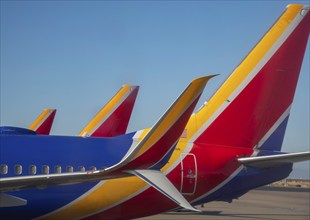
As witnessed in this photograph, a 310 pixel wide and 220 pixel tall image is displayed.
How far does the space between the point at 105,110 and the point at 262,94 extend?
10.9 m

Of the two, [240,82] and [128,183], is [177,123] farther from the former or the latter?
[240,82]

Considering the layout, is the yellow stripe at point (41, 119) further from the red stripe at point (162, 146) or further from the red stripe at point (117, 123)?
the red stripe at point (162, 146)

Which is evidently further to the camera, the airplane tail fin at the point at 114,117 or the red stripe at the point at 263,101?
the airplane tail fin at the point at 114,117

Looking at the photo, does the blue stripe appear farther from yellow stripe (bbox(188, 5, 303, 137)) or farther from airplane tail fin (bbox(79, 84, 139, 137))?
airplane tail fin (bbox(79, 84, 139, 137))

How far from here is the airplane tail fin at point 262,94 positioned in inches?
609

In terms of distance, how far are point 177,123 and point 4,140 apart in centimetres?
477

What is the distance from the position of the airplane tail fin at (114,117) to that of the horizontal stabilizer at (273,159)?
10884 millimetres

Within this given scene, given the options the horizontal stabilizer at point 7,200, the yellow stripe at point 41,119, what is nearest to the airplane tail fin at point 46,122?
the yellow stripe at point 41,119

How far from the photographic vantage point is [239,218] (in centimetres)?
2159

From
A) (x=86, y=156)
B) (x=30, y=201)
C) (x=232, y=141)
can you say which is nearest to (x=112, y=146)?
(x=86, y=156)

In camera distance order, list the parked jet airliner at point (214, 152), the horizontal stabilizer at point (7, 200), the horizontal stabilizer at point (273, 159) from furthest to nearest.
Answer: the horizontal stabilizer at point (273, 159) < the parked jet airliner at point (214, 152) < the horizontal stabilizer at point (7, 200)

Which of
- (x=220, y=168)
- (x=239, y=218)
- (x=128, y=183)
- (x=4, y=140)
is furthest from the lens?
(x=239, y=218)

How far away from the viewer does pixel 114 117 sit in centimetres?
2520

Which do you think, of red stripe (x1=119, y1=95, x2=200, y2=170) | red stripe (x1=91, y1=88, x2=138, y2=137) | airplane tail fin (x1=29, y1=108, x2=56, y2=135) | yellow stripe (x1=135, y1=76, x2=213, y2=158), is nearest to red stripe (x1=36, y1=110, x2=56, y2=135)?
airplane tail fin (x1=29, y1=108, x2=56, y2=135)
